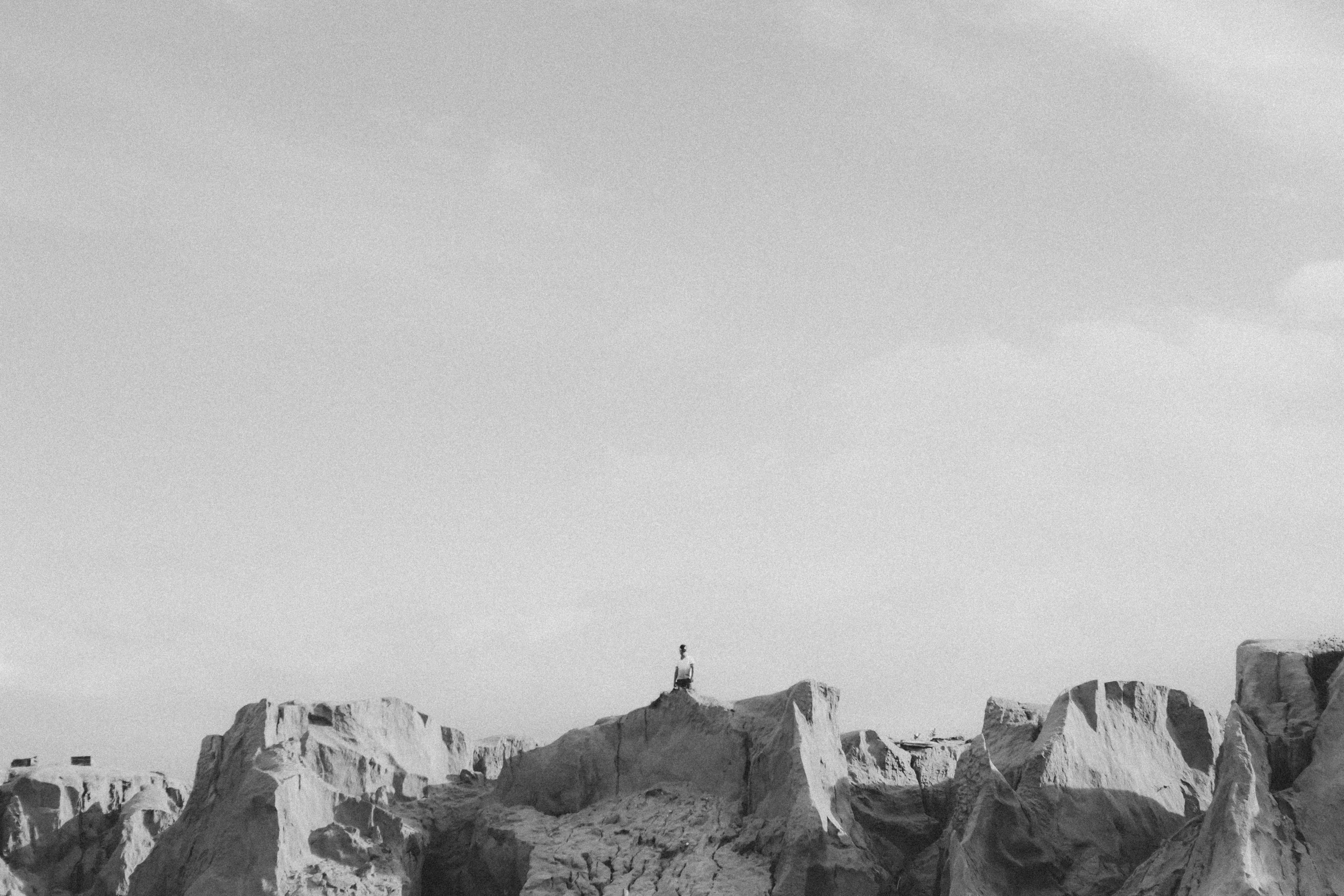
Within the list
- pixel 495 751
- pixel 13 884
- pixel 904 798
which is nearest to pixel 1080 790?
pixel 904 798

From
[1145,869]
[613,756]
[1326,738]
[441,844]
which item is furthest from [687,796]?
[1326,738]

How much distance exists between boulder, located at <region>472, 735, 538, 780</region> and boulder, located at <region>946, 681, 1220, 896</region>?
589 inches

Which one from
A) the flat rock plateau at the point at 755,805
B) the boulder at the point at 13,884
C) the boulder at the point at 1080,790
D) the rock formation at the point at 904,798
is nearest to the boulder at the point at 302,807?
the flat rock plateau at the point at 755,805

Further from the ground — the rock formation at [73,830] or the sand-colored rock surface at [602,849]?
the rock formation at [73,830]

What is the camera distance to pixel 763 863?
192 feet

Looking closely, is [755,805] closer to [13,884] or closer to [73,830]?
[73,830]

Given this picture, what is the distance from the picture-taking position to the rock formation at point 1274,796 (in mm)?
52531

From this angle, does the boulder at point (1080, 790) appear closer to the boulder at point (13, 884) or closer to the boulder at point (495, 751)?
the boulder at point (495, 751)

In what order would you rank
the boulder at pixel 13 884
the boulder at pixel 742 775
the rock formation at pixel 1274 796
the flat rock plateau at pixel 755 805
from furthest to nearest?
1. the boulder at pixel 13 884
2. the boulder at pixel 742 775
3. the flat rock plateau at pixel 755 805
4. the rock formation at pixel 1274 796

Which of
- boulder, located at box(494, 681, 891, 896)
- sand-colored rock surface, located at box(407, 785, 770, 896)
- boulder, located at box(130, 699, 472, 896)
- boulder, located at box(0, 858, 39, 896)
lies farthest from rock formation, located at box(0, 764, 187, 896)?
boulder, located at box(494, 681, 891, 896)

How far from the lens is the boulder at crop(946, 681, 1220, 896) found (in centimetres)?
5750

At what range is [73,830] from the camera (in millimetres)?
67875

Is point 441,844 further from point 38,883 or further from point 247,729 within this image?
point 38,883

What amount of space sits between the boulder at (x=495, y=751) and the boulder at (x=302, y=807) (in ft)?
6.35
